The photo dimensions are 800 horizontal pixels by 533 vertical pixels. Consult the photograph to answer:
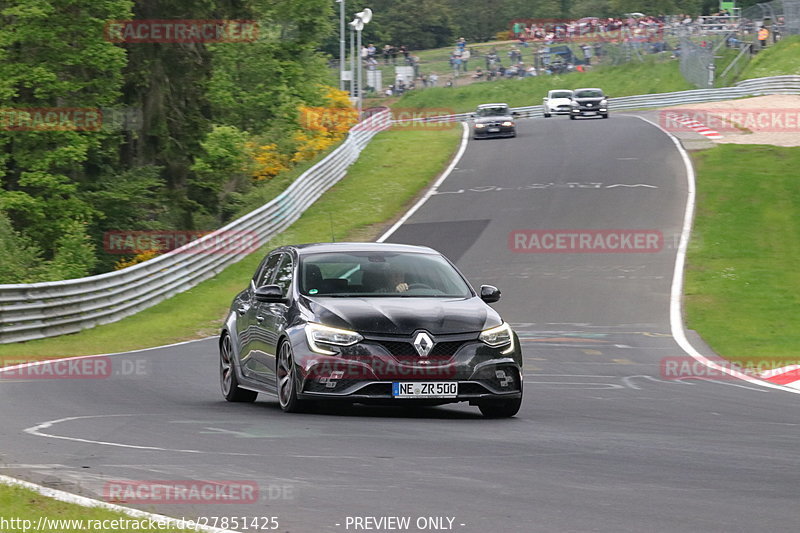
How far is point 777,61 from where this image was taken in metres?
70.4

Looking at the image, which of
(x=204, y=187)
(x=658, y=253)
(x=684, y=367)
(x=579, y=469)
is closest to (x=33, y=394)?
(x=579, y=469)

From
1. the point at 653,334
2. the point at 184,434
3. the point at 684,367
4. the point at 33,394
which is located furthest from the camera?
the point at 653,334

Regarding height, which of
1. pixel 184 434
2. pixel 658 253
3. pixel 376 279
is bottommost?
pixel 658 253

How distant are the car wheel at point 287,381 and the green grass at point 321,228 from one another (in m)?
9.81

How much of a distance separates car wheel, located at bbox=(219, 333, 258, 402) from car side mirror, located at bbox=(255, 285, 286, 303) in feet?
4.49

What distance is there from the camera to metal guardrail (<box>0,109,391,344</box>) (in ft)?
73.4

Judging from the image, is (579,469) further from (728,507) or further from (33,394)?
(33,394)

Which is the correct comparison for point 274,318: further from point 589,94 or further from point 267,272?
point 589,94

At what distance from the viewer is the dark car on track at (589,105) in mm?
63406

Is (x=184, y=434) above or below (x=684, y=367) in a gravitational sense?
above

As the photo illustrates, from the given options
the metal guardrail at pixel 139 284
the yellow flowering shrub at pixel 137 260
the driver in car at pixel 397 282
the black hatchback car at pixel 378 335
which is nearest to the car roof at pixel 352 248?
the black hatchback car at pixel 378 335

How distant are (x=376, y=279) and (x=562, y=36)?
297 ft

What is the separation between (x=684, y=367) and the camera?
17094 millimetres

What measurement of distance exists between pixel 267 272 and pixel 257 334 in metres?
0.99
